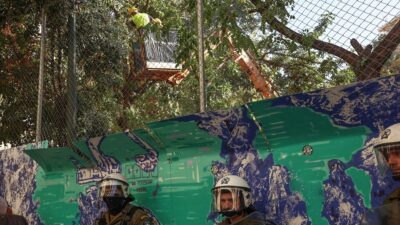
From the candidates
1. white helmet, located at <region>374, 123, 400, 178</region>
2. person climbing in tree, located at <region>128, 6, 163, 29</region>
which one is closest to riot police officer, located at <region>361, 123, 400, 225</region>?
white helmet, located at <region>374, 123, 400, 178</region>

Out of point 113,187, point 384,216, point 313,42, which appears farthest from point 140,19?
point 384,216

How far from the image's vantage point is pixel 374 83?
3.66m

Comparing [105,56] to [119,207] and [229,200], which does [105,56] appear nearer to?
[119,207]

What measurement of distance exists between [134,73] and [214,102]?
6.94ft

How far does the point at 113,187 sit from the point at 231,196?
1.53 metres

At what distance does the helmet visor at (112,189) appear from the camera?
205 inches

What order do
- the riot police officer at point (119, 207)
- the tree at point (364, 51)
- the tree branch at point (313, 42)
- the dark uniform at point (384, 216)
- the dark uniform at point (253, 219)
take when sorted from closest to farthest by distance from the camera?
1. the dark uniform at point (384, 216)
2. the dark uniform at point (253, 219)
3. the tree at point (364, 51)
4. the riot police officer at point (119, 207)
5. the tree branch at point (313, 42)

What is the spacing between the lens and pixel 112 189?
5.23 metres

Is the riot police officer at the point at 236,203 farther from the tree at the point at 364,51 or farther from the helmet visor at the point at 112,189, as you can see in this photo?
the tree at the point at 364,51

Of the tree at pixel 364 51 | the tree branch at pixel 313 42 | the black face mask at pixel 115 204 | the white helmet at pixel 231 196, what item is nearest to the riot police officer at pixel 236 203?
the white helmet at pixel 231 196

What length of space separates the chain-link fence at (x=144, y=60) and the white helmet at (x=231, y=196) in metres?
1.53

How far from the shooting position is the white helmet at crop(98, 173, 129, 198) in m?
5.21

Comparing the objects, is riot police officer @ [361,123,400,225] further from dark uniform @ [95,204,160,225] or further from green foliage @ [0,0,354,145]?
green foliage @ [0,0,354,145]

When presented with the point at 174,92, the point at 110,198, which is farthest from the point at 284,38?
the point at 174,92
